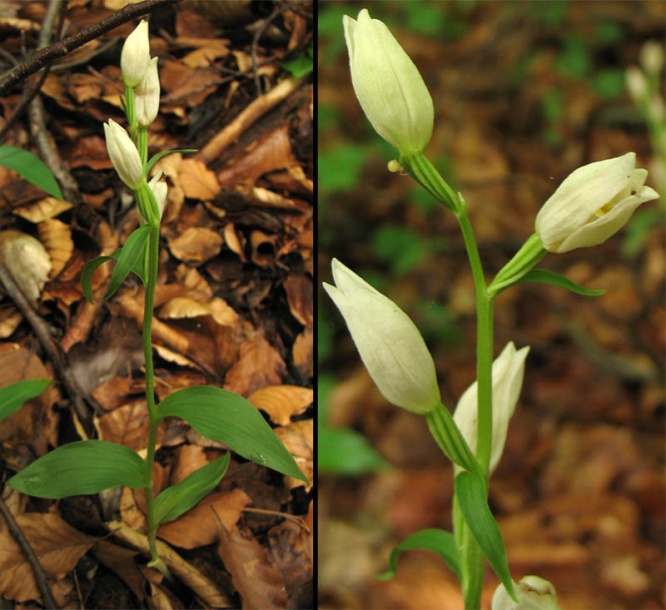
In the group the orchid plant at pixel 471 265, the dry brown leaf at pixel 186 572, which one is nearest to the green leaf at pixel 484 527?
the orchid plant at pixel 471 265

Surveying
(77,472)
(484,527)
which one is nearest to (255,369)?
(77,472)

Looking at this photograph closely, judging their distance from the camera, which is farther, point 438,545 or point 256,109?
point 256,109

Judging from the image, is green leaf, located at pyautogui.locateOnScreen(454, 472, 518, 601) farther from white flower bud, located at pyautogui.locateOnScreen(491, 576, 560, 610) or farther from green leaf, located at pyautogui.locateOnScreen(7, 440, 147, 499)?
green leaf, located at pyautogui.locateOnScreen(7, 440, 147, 499)

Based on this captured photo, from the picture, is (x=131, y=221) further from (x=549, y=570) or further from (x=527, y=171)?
(x=527, y=171)

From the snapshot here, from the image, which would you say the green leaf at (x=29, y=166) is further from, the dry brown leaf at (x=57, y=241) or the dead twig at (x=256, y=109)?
the dead twig at (x=256, y=109)

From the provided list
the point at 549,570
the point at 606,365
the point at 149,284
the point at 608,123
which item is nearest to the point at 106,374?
the point at 149,284

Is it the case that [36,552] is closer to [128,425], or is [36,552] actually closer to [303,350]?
[128,425]

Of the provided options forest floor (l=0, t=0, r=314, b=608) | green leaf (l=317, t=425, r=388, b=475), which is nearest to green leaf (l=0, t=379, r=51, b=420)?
forest floor (l=0, t=0, r=314, b=608)
